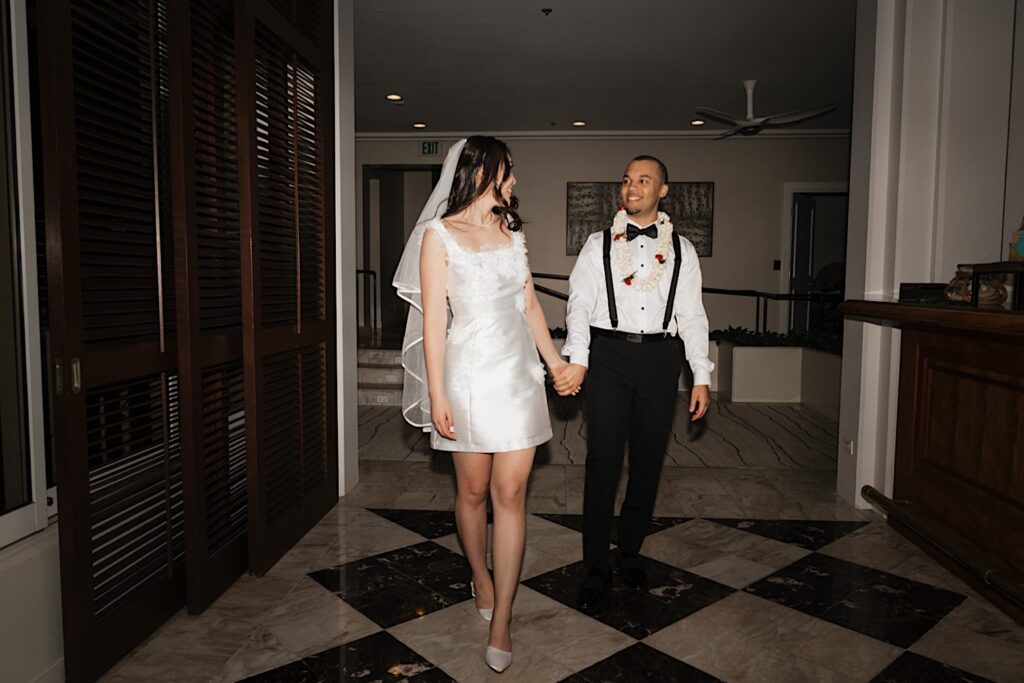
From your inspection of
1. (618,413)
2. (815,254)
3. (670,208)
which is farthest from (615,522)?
(815,254)

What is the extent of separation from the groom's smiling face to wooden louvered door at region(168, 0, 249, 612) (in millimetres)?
1416

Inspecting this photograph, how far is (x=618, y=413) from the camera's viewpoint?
252 cm

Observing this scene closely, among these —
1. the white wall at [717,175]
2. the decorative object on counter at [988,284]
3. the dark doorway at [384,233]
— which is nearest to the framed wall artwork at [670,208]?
the white wall at [717,175]

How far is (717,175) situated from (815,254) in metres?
1.98

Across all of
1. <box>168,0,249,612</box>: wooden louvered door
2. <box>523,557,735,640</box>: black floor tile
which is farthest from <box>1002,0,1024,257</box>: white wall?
<box>168,0,249,612</box>: wooden louvered door

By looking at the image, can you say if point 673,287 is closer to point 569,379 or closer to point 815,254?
point 569,379

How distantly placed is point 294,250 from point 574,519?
5.89ft

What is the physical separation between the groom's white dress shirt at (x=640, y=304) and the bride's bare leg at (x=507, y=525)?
1.75ft

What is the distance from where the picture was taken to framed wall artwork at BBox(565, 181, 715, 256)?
30.9ft

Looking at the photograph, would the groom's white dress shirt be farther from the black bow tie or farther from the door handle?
the door handle

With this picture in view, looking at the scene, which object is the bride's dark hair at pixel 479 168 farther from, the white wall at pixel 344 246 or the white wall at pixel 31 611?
Answer: the white wall at pixel 344 246

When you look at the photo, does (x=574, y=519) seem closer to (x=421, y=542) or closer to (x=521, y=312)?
(x=421, y=542)

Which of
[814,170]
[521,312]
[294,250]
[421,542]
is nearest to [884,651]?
[521,312]

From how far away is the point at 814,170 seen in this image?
9.30m
